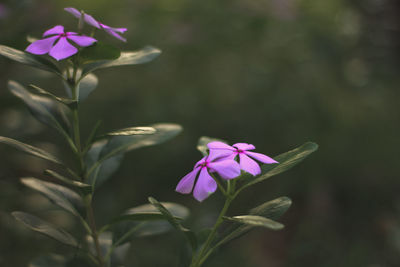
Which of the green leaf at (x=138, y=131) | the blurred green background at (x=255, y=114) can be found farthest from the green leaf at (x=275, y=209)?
the blurred green background at (x=255, y=114)

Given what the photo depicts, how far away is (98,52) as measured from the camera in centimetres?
72

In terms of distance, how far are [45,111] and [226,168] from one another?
41cm

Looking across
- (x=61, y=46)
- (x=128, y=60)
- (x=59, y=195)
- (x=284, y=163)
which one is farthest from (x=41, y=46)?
(x=284, y=163)

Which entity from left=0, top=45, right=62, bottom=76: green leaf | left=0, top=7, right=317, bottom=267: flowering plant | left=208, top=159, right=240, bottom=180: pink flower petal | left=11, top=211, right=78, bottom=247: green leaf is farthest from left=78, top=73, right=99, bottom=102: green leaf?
left=208, top=159, right=240, bottom=180: pink flower petal

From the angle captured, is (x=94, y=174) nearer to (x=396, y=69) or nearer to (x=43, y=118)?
(x=43, y=118)

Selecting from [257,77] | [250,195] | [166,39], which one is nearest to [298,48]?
[257,77]

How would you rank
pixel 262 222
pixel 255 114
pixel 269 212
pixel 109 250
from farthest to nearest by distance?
pixel 255 114 → pixel 109 250 → pixel 269 212 → pixel 262 222

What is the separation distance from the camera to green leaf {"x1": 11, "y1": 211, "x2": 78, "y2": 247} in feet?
2.45

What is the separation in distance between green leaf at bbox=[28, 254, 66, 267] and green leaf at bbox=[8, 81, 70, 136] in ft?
0.84

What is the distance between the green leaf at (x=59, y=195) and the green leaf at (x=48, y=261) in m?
0.12

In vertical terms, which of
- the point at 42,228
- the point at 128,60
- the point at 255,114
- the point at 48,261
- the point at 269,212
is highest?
the point at 128,60

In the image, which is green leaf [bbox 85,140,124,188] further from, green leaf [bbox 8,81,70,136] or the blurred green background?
the blurred green background

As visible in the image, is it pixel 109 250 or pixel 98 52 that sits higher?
pixel 98 52

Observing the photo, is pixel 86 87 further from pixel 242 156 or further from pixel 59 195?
pixel 242 156
